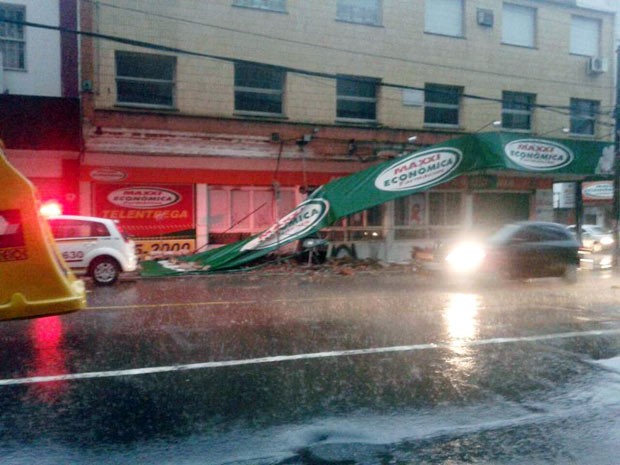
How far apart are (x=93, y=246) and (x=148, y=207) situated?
16.0 feet

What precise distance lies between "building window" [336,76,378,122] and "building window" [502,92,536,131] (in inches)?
224

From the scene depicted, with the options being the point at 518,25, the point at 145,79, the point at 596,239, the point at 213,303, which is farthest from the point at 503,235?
the point at 596,239

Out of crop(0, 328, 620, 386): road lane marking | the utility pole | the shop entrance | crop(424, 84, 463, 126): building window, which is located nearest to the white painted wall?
crop(424, 84, 463, 126): building window

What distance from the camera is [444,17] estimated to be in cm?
2275

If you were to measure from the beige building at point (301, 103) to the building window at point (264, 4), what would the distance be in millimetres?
67

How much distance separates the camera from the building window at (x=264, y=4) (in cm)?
1966

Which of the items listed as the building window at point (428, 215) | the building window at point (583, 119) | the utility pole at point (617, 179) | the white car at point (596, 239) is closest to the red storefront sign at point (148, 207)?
the building window at point (428, 215)

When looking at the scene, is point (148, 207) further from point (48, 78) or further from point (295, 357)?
point (295, 357)

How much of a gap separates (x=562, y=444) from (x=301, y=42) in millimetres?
17415

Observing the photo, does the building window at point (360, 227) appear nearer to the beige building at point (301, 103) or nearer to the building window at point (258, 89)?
the beige building at point (301, 103)

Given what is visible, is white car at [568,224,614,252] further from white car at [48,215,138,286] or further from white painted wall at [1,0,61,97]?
white painted wall at [1,0,61,97]

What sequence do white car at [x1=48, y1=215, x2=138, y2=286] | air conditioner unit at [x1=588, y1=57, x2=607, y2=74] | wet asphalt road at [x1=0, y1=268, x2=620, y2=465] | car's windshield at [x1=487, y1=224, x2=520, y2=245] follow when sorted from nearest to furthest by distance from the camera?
wet asphalt road at [x1=0, y1=268, x2=620, y2=465] → white car at [x1=48, y1=215, x2=138, y2=286] → car's windshield at [x1=487, y1=224, x2=520, y2=245] → air conditioner unit at [x1=588, y1=57, x2=607, y2=74]

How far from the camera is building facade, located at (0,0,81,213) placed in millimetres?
17406

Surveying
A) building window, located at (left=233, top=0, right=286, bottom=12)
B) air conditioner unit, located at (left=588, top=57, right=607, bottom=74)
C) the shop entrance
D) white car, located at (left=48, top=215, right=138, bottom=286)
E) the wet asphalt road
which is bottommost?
the wet asphalt road
